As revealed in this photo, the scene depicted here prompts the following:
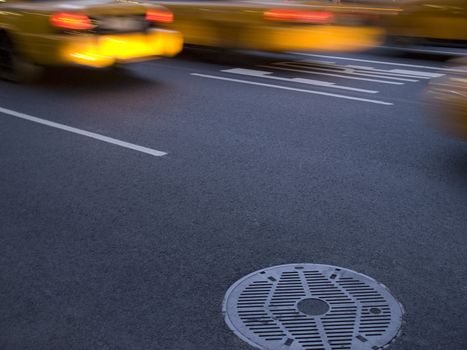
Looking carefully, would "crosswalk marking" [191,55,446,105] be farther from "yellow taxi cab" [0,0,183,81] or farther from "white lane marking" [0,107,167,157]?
"white lane marking" [0,107,167,157]

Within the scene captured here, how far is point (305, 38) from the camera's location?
10234mm

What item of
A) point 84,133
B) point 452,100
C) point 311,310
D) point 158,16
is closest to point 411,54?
point 158,16

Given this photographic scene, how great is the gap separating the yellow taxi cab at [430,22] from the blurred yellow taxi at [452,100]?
5.97 meters

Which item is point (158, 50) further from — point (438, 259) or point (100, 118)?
point (438, 259)

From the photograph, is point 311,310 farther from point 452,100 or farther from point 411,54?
point 411,54

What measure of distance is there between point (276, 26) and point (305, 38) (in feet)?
1.63

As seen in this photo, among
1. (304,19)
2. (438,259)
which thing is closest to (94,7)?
(304,19)

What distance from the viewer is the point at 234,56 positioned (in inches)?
444

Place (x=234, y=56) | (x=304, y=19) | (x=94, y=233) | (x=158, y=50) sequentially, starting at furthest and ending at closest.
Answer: (x=234, y=56) < (x=304, y=19) < (x=158, y=50) < (x=94, y=233)

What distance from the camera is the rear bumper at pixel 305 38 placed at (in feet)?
33.4

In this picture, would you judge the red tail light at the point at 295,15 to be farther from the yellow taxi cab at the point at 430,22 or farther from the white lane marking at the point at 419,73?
the yellow taxi cab at the point at 430,22

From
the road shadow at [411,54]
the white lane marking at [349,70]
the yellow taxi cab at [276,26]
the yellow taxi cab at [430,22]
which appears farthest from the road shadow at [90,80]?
the road shadow at [411,54]

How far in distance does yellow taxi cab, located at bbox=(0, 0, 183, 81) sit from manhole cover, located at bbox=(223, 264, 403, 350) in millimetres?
5434

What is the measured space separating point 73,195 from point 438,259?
106 inches
